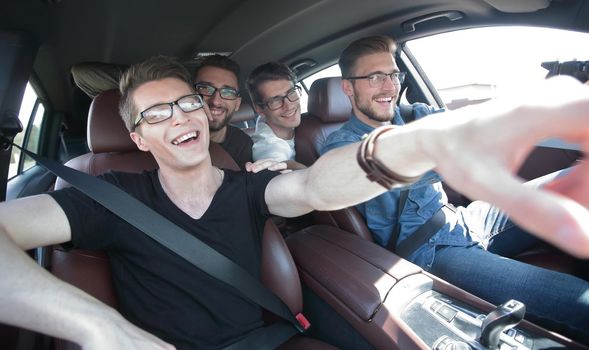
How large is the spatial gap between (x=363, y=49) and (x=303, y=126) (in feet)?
2.28

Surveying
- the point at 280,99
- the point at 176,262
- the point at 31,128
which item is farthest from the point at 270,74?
the point at 31,128

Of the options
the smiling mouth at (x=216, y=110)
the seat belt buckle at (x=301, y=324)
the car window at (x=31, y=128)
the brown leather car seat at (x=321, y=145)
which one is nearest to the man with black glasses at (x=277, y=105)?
the brown leather car seat at (x=321, y=145)

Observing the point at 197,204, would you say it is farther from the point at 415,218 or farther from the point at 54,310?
the point at 415,218

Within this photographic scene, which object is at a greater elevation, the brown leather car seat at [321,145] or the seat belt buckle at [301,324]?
the brown leather car seat at [321,145]

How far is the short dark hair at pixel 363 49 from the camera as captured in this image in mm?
2152

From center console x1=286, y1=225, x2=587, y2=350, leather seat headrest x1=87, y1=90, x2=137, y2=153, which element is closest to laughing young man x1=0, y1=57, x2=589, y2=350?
leather seat headrest x1=87, y1=90, x2=137, y2=153

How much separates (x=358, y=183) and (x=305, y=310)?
1.02 meters

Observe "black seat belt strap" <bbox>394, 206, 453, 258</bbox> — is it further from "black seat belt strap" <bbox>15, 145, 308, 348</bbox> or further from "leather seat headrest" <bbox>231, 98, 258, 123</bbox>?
"leather seat headrest" <bbox>231, 98, 258, 123</bbox>

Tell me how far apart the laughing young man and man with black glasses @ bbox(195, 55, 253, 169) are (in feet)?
2.47

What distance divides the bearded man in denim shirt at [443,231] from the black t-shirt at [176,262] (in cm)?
75

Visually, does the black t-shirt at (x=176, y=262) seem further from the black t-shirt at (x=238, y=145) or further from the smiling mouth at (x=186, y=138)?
the black t-shirt at (x=238, y=145)

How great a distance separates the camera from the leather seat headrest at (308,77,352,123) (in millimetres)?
2547

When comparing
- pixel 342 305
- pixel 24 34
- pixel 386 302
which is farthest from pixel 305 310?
pixel 24 34

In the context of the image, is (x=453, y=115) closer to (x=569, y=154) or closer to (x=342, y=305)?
(x=342, y=305)
